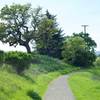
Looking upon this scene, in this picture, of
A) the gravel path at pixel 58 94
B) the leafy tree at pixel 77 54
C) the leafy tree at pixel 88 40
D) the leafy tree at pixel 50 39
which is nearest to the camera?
the gravel path at pixel 58 94

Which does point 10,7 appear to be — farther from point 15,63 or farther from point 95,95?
point 95,95

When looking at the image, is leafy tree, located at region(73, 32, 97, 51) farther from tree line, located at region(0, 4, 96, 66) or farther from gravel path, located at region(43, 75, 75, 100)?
gravel path, located at region(43, 75, 75, 100)

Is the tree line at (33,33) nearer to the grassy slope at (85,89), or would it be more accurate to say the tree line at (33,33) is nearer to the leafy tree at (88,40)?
the leafy tree at (88,40)

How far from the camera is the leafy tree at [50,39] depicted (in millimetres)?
87812

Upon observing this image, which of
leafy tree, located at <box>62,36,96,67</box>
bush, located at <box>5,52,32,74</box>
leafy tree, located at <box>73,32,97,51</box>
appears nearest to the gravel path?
bush, located at <box>5,52,32,74</box>

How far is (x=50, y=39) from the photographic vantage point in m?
92.2

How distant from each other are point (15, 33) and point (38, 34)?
4.90 m

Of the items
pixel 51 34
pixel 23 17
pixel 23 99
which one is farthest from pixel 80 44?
pixel 23 99

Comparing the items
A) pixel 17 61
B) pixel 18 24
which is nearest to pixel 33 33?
pixel 18 24

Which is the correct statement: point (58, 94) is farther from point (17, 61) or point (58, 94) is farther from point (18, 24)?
point (18, 24)

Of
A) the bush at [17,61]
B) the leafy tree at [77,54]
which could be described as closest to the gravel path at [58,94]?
the bush at [17,61]

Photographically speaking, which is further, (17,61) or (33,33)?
(33,33)

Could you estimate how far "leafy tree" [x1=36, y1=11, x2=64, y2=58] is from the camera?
288ft

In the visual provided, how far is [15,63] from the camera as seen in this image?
37.3 metres
